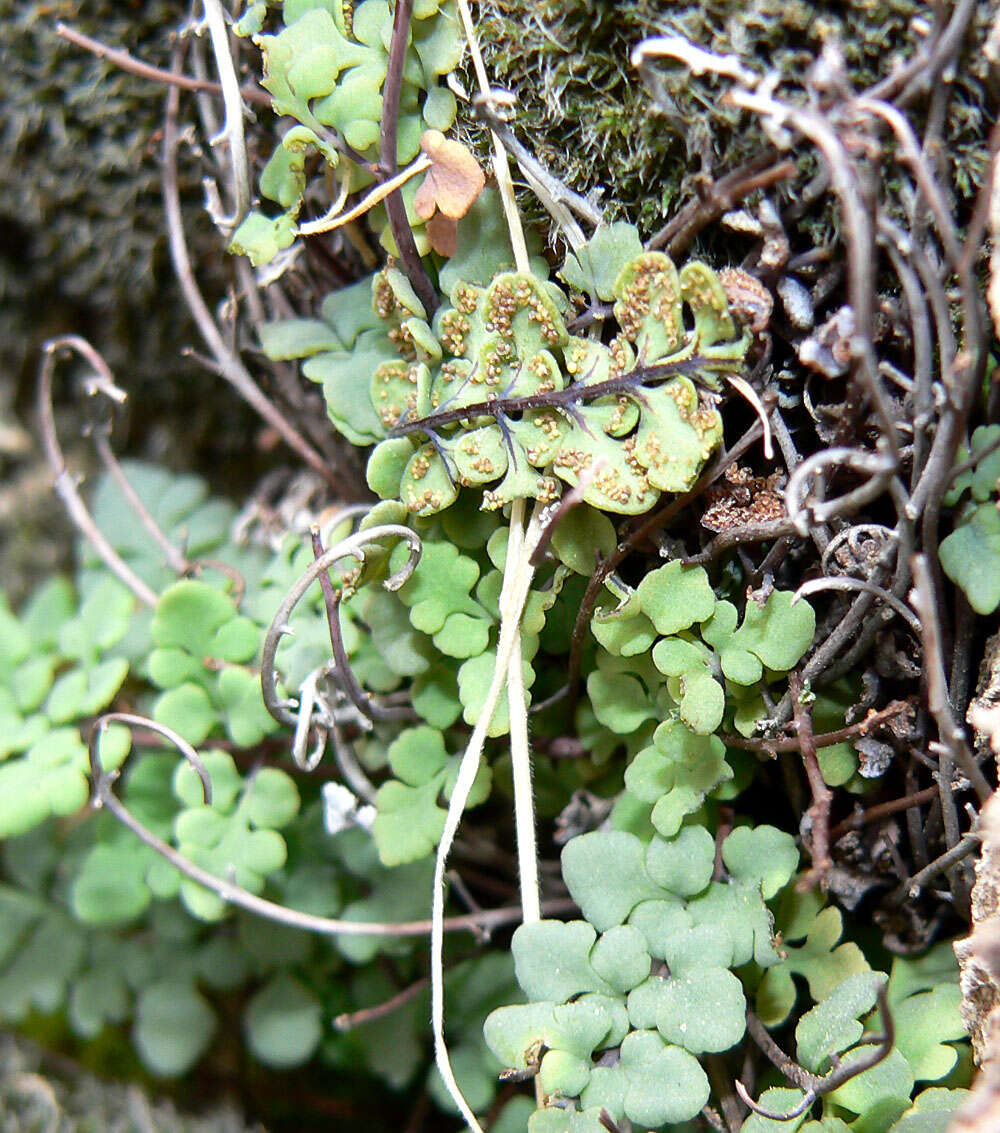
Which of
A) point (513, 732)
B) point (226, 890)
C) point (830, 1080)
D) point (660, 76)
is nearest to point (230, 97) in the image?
point (660, 76)

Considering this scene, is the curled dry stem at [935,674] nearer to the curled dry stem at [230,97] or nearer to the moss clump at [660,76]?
the moss clump at [660,76]

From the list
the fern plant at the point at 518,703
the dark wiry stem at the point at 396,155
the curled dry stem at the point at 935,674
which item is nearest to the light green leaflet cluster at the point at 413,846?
the fern plant at the point at 518,703

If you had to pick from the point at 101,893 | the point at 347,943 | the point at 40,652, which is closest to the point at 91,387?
the point at 40,652

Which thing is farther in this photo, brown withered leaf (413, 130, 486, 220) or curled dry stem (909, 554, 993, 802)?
brown withered leaf (413, 130, 486, 220)

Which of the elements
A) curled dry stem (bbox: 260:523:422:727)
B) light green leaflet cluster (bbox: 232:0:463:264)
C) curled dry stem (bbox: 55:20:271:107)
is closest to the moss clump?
light green leaflet cluster (bbox: 232:0:463:264)

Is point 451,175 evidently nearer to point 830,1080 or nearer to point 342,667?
point 342,667

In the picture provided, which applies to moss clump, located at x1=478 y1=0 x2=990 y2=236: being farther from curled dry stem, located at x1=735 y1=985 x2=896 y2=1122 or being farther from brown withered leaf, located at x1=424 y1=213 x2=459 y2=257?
curled dry stem, located at x1=735 y1=985 x2=896 y2=1122

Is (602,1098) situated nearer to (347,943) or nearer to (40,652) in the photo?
(347,943)
